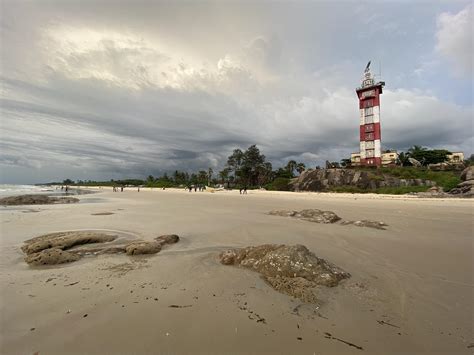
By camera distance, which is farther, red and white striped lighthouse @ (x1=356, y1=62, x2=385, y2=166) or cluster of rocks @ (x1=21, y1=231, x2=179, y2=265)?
red and white striped lighthouse @ (x1=356, y1=62, x2=385, y2=166)

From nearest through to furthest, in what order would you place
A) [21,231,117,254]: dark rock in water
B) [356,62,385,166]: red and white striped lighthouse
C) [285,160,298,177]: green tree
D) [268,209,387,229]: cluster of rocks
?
[21,231,117,254]: dark rock in water → [268,209,387,229]: cluster of rocks → [356,62,385,166]: red and white striped lighthouse → [285,160,298,177]: green tree

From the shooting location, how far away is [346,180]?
47.3 m

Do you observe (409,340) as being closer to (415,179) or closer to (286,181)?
(415,179)

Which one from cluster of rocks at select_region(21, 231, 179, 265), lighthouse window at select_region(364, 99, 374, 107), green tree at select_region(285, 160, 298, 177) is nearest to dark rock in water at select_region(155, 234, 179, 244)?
cluster of rocks at select_region(21, 231, 179, 265)

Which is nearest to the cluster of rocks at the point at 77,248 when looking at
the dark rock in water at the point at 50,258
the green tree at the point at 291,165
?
the dark rock in water at the point at 50,258

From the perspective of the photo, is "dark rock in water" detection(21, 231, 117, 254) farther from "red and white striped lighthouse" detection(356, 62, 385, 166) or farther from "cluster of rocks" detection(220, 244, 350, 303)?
"red and white striped lighthouse" detection(356, 62, 385, 166)

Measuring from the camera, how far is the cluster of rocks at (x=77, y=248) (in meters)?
5.73

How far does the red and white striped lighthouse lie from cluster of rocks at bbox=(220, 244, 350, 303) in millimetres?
61983

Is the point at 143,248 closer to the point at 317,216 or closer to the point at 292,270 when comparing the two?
the point at 292,270

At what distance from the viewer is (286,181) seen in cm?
5747

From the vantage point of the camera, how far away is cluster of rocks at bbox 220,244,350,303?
4289mm

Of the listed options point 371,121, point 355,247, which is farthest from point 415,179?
point 355,247

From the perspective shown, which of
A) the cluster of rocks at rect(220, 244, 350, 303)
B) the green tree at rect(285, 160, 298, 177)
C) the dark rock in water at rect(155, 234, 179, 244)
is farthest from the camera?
the green tree at rect(285, 160, 298, 177)

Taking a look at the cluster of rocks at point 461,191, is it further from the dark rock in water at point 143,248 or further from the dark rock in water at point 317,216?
the dark rock in water at point 143,248
